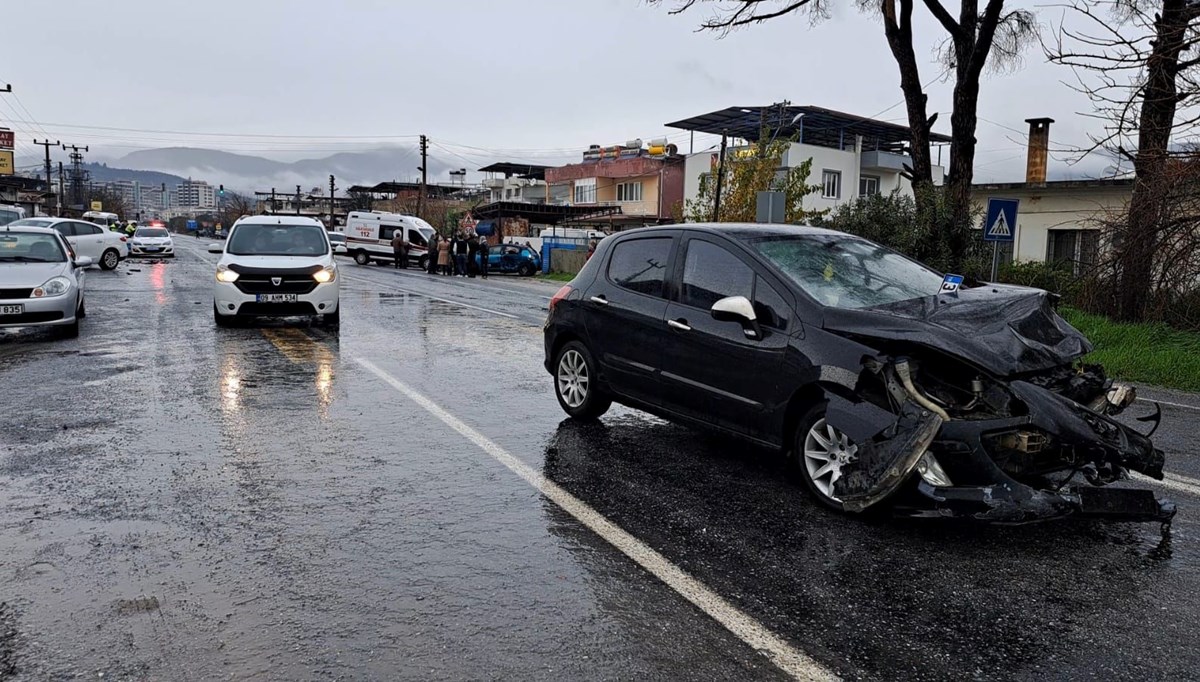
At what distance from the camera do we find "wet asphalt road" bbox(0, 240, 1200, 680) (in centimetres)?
326

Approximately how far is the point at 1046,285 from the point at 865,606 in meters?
15.4

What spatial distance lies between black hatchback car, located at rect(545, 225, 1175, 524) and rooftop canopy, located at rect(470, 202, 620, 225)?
46.7 m

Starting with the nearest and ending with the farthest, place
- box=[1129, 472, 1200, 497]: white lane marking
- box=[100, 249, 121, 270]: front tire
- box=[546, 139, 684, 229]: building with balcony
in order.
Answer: box=[1129, 472, 1200, 497]: white lane marking → box=[100, 249, 121, 270]: front tire → box=[546, 139, 684, 229]: building with balcony

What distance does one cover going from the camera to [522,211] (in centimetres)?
5350

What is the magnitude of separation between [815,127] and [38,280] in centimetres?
4790

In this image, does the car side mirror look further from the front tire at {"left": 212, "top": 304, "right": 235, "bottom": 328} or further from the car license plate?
the front tire at {"left": 212, "top": 304, "right": 235, "bottom": 328}

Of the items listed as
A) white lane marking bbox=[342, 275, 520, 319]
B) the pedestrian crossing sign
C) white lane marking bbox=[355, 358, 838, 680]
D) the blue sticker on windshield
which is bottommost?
white lane marking bbox=[342, 275, 520, 319]

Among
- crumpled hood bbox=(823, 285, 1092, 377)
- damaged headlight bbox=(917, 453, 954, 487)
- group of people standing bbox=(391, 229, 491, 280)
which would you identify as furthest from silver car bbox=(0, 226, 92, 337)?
group of people standing bbox=(391, 229, 491, 280)

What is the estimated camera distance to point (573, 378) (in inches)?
287

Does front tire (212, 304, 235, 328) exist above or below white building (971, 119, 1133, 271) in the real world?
below

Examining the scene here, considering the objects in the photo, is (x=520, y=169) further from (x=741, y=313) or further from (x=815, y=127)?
(x=741, y=313)

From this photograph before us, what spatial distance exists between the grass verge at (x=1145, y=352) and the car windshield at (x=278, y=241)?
37.7ft

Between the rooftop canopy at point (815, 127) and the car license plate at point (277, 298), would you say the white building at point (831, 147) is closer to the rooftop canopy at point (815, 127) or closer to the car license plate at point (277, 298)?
the rooftop canopy at point (815, 127)

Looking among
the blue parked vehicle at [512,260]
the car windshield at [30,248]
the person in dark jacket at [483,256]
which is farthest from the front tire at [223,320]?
the blue parked vehicle at [512,260]
